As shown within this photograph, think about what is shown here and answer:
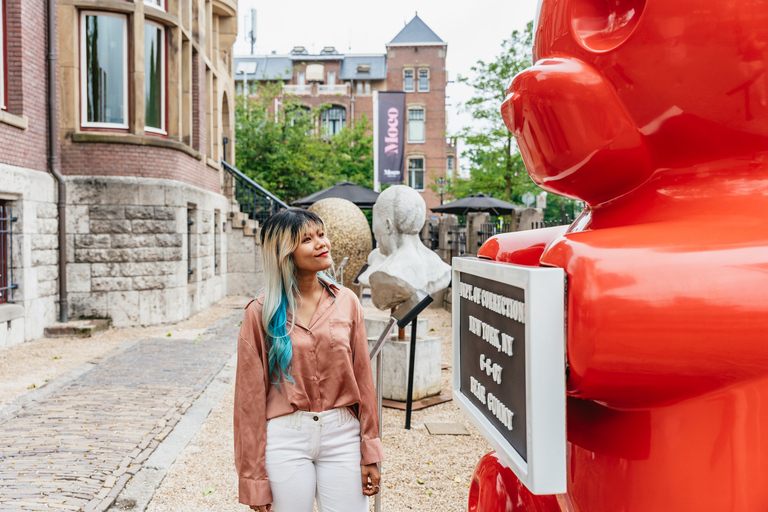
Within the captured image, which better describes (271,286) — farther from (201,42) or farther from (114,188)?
(201,42)

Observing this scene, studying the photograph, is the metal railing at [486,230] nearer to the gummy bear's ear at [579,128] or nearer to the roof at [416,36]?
the gummy bear's ear at [579,128]

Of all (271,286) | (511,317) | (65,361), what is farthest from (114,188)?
(511,317)

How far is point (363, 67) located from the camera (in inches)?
1759

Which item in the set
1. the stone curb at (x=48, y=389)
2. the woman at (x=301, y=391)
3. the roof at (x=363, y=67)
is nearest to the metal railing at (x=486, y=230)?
the stone curb at (x=48, y=389)

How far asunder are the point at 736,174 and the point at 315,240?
1448mm

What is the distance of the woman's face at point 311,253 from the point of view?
88.5 inches

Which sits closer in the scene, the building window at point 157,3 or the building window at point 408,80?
the building window at point 157,3

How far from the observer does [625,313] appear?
3.19ft

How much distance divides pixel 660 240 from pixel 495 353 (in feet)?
1.58

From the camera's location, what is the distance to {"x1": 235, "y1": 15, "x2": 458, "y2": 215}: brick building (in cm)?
4191

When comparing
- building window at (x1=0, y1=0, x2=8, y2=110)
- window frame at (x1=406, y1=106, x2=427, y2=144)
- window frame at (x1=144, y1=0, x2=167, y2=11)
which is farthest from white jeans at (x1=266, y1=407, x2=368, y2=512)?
window frame at (x1=406, y1=106, x2=427, y2=144)

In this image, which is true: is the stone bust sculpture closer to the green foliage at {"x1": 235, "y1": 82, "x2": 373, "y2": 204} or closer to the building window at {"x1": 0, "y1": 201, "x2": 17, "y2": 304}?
the building window at {"x1": 0, "y1": 201, "x2": 17, "y2": 304}

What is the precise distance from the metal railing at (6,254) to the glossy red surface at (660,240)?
9450 millimetres

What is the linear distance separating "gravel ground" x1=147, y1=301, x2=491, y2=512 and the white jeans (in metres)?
1.69
